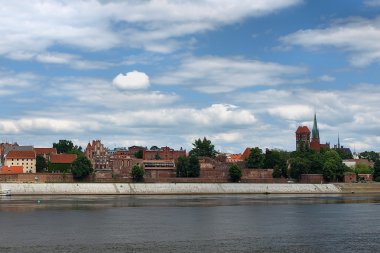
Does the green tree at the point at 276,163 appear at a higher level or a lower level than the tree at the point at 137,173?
higher

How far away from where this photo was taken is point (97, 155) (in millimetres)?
152375

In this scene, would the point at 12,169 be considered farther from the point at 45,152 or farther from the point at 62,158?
the point at 45,152

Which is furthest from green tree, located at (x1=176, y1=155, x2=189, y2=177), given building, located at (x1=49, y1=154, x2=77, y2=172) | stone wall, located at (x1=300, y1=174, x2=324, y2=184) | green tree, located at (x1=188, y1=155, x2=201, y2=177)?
stone wall, located at (x1=300, y1=174, x2=324, y2=184)

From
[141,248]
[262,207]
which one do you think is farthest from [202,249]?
[262,207]

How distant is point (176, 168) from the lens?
456 ft

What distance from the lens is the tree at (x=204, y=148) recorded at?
541 ft

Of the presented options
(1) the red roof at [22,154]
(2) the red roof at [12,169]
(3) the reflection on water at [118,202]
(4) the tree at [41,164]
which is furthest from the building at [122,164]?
(3) the reflection on water at [118,202]

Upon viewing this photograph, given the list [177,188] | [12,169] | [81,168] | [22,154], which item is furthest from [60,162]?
[177,188]

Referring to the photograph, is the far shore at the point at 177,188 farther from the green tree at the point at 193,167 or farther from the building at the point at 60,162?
the building at the point at 60,162

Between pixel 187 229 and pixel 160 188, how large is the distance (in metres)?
68.2

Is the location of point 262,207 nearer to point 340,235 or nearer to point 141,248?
point 340,235

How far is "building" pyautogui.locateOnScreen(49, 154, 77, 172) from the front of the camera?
464 ft

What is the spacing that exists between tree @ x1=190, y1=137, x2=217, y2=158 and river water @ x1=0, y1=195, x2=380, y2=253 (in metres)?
83.4

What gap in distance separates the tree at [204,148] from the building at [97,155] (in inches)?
919
